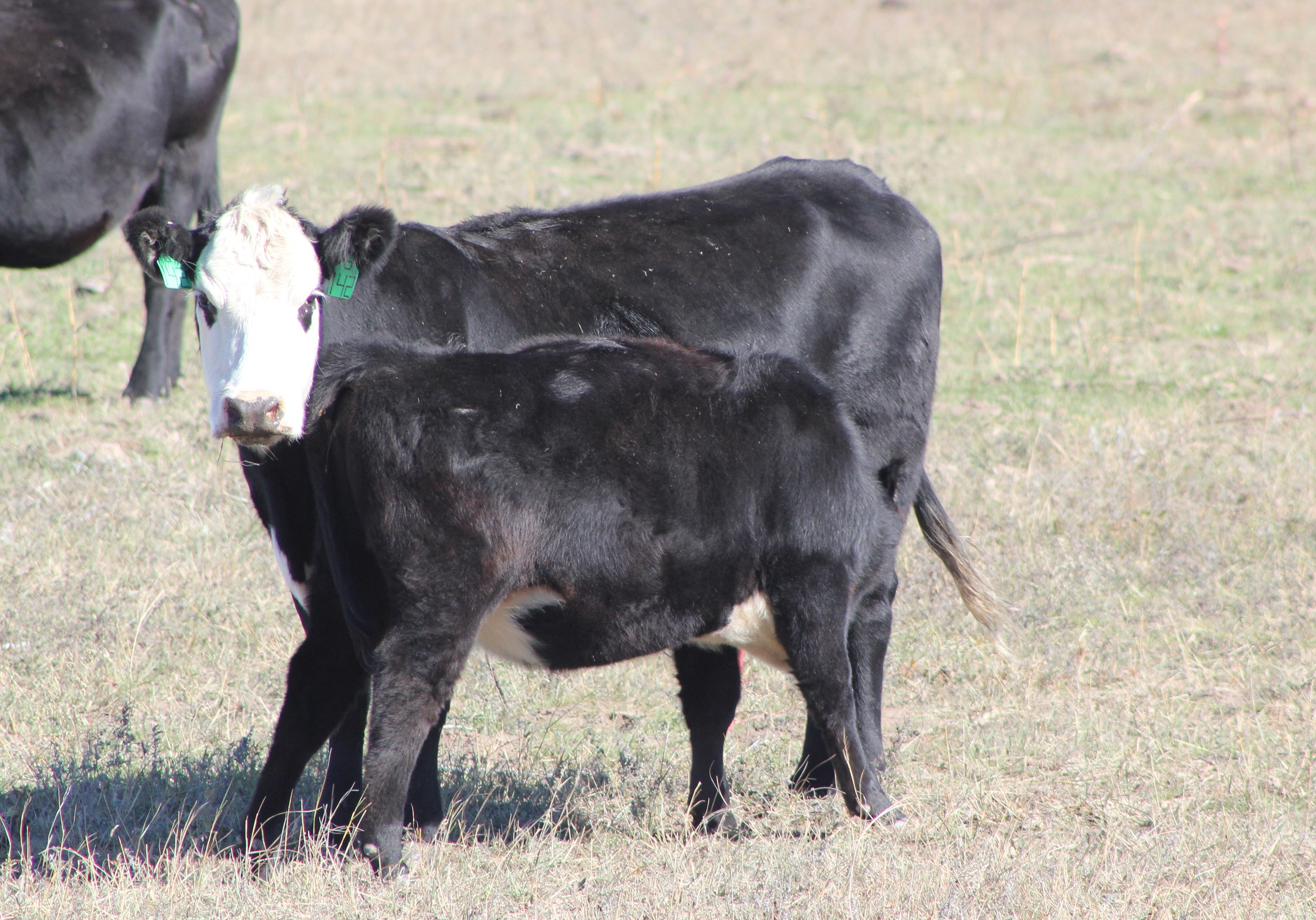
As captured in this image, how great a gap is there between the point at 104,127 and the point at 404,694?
5.88 meters

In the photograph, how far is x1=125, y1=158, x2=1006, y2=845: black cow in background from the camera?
4.00 metres

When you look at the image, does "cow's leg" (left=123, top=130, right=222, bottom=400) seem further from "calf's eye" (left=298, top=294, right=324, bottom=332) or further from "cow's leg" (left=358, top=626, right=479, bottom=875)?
"cow's leg" (left=358, top=626, right=479, bottom=875)

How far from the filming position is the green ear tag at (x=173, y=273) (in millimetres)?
4098

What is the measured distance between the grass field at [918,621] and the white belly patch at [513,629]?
60 cm

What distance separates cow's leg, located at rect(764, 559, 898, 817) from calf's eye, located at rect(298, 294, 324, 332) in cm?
145

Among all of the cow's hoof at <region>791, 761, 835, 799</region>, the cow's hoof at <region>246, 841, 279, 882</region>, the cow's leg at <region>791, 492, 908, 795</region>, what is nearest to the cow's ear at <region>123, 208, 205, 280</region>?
the cow's hoof at <region>246, 841, 279, 882</region>

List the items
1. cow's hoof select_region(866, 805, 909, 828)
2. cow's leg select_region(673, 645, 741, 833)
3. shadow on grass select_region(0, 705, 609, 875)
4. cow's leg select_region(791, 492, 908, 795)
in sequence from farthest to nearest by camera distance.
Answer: cow's leg select_region(791, 492, 908, 795) < cow's leg select_region(673, 645, 741, 833) < shadow on grass select_region(0, 705, 609, 875) < cow's hoof select_region(866, 805, 909, 828)

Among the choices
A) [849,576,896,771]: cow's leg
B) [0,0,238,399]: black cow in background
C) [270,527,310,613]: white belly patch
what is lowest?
[849,576,896,771]: cow's leg

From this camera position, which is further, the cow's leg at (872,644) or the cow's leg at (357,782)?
the cow's leg at (872,644)

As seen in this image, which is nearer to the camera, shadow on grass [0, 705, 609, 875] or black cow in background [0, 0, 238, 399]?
shadow on grass [0, 705, 609, 875]

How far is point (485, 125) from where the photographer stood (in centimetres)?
1573

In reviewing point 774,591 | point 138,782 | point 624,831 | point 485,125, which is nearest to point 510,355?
point 774,591

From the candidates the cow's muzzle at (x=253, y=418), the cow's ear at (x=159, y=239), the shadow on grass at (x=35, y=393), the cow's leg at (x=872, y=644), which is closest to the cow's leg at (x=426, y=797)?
the cow's muzzle at (x=253, y=418)

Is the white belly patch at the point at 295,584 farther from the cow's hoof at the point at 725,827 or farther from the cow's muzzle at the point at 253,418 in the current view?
the cow's hoof at the point at 725,827
